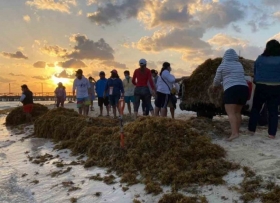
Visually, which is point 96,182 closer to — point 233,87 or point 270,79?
point 233,87

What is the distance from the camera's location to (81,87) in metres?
11.2

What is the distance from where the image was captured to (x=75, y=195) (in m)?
4.64

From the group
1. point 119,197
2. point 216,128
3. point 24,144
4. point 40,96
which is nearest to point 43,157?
point 24,144

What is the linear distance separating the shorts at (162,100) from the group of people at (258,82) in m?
2.51

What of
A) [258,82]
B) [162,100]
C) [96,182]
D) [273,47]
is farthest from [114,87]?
[96,182]

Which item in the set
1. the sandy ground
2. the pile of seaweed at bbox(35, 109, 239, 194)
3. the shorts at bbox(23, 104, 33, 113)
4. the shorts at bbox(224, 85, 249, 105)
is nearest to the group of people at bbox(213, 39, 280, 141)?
the shorts at bbox(224, 85, 249, 105)

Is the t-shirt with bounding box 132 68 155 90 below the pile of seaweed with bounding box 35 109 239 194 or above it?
above

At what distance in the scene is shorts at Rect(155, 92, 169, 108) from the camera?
873 centimetres

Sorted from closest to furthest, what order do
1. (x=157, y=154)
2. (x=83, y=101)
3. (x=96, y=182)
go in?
(x=96, y=182)
(x=157, y=154)
(x=83, y=101)

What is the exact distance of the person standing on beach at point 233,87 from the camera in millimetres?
6164

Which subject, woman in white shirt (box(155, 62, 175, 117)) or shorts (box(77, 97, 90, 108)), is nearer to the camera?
woman in white shirt (box(155, 62, 175, 117))

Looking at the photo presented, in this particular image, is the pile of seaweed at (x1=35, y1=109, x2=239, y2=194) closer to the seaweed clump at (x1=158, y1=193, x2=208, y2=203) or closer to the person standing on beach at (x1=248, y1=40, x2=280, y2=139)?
the seaweed clump at (x1=158, y1=193, x2=208, y2=203)

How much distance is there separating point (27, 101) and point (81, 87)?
142 inches

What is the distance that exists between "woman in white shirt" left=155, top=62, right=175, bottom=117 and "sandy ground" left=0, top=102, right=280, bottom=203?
2.53 metres
